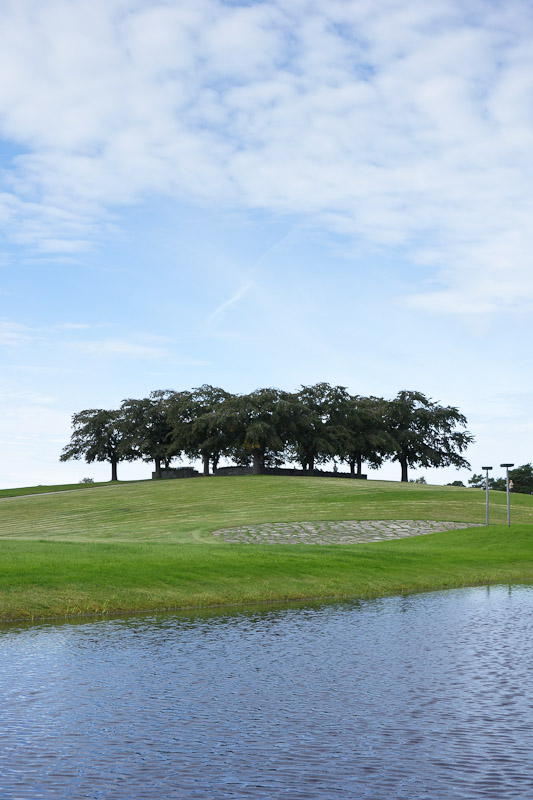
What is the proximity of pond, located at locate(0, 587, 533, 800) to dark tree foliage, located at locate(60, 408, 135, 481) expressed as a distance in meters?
Result: 94.5

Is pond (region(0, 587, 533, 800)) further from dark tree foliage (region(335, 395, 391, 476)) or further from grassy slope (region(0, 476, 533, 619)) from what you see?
dark tree foliage (region(335, 395, 391, 476))

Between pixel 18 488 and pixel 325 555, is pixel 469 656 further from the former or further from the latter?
pixel 18 488

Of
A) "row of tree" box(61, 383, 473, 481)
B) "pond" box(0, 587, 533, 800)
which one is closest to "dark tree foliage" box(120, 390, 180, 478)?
"row of tree" box(61, 383, 473, 481)

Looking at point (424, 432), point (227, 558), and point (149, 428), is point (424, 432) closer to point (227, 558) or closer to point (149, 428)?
point (149, 428)

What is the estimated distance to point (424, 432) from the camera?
110 m

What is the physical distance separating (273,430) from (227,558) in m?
66.5

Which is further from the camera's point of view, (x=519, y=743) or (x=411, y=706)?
(x=411, y=706)

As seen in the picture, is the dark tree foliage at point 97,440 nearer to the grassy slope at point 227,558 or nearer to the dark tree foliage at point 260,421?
the dark tree foliage at point 260,421

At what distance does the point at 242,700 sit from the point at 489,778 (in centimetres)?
430

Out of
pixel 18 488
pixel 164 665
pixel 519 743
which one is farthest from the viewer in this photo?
pixel 18 488

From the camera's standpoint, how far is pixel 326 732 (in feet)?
32.7

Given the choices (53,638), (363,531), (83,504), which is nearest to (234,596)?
(53,638)

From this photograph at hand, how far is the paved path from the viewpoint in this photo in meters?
41.5

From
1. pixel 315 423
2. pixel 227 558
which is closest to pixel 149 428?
pixel 315 423
